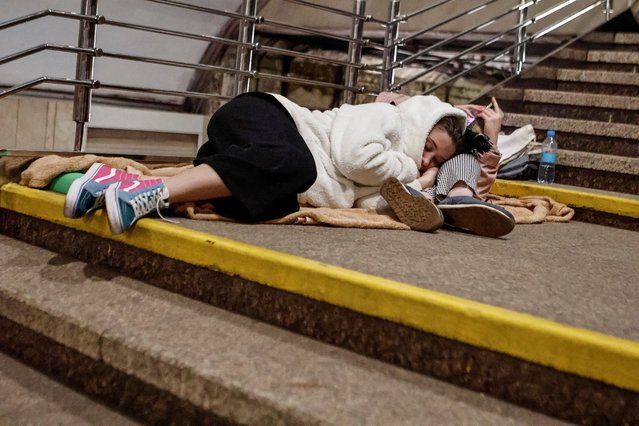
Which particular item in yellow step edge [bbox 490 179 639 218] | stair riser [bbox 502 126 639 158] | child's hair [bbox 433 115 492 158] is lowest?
yellow step edge [bbox 490 179 639 218]

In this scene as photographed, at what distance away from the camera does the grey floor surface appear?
55.0 inches

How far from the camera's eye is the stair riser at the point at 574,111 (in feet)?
13.6

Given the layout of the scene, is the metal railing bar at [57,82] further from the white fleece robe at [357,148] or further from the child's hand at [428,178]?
the child's hand at [428,178]

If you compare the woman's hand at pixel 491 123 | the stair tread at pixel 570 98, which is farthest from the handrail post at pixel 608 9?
the woman's hand at pixel 491 123

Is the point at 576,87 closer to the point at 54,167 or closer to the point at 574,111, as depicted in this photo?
the point at 574,111

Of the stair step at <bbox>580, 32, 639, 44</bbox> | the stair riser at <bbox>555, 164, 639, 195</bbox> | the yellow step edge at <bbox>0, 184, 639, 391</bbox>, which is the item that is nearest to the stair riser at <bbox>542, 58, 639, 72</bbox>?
the stair step at <bbox>580, 32, 639, 44</bbox>

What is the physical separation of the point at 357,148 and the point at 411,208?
0.89 ft

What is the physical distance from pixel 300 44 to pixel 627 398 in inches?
214

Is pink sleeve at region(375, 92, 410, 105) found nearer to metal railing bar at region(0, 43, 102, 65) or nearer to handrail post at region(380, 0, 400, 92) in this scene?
metal railing bar at region(0, 43, 102, 65)

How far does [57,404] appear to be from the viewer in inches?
56.5

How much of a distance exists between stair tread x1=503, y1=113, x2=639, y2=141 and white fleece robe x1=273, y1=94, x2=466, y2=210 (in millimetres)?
1970

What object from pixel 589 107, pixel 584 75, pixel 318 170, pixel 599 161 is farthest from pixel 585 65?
pixel 318 170

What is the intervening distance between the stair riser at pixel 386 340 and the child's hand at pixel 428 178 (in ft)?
3.73

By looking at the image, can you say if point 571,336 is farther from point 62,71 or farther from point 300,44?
point 300,44
